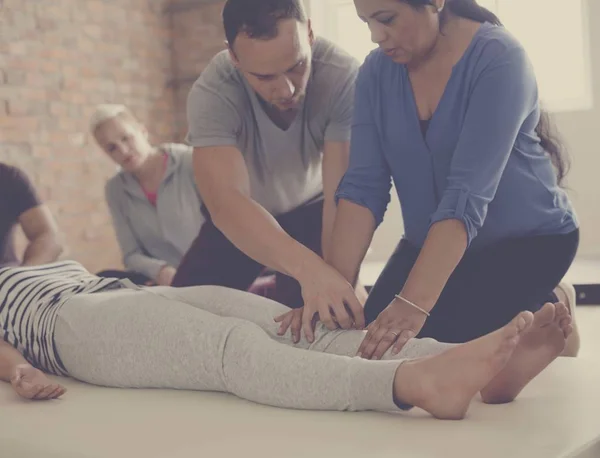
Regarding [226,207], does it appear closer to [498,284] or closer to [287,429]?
[498,284]

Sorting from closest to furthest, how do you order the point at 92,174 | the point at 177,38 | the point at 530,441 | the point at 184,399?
1. the point at 530,441
2. the point at 184,399
3. the point at 92,174
4. the point at 177,38

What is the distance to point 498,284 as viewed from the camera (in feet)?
5.27

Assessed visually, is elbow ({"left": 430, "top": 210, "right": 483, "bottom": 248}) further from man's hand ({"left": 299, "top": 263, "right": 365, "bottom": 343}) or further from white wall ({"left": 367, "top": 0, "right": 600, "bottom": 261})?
white wall ({"left": 367, "top": 0, "right": 600, "bottom": 261})

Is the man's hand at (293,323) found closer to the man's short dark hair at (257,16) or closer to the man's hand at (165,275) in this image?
the man's short dark hair at (257,16)

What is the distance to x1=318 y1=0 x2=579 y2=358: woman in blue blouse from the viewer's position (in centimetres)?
138

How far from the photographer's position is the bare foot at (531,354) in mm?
1245

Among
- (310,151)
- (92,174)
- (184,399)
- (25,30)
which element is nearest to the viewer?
(184,399)

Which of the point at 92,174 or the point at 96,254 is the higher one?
the point at 92,174

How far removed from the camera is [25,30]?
3920 mm

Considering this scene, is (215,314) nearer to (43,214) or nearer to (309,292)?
(309,292)

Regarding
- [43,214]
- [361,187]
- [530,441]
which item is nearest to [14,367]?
[361,187]

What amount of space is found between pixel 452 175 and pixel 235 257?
842 millimetres

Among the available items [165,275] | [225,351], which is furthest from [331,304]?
[165,275]

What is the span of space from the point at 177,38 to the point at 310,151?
116 inches
